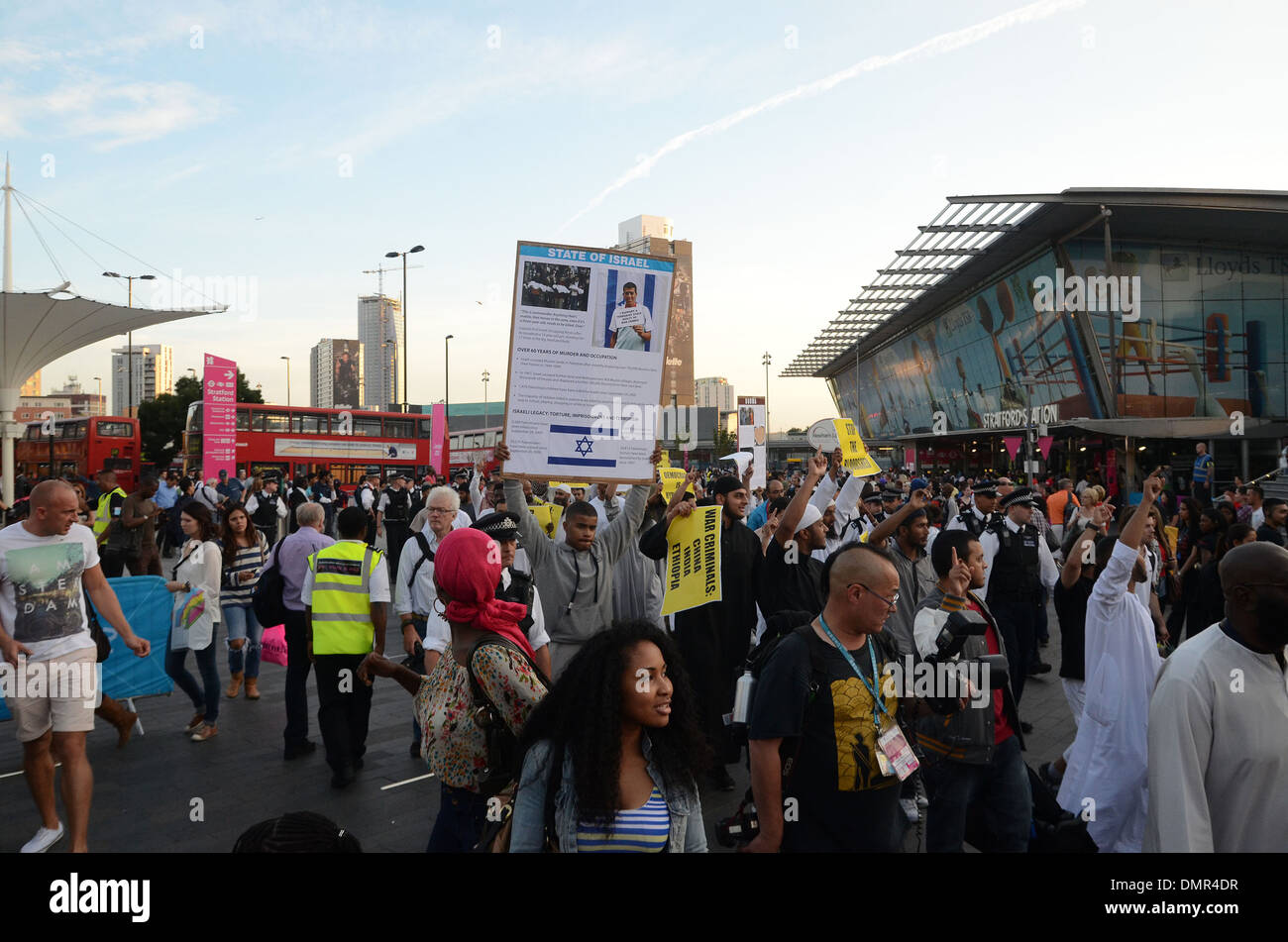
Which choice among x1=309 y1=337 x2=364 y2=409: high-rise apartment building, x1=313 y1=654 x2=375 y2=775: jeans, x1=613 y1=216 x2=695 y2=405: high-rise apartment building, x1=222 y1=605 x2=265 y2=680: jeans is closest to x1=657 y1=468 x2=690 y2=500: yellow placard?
x1=313 y1=654 x2=375 y2=775: jeans

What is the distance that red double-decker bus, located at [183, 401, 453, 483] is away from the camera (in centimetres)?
2822

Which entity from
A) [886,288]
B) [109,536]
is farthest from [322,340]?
[109,536]

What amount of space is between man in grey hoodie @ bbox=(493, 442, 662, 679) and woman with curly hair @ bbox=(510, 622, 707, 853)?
8.40 feet

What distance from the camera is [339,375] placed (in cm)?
13262

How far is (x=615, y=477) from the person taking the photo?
195 inches

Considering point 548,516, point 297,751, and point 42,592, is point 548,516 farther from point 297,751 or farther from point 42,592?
point 42,592

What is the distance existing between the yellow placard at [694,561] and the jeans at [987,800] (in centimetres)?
176

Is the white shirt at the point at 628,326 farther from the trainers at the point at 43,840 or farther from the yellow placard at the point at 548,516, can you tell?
the trainers at the point at 43,840

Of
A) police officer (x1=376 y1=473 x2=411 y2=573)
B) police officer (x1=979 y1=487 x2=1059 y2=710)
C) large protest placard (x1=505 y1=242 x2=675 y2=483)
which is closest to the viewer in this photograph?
large protest placard (x1=505 y1=242 x2=675 y2=483)

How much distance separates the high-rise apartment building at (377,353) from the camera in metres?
158

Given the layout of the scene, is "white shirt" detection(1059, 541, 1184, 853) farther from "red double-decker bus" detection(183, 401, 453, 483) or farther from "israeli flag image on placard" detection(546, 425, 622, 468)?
"red double-decker bus" detection(183, 401, 453, 483)

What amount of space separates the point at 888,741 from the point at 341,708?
4.06 m

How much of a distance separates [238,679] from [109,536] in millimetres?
3965
